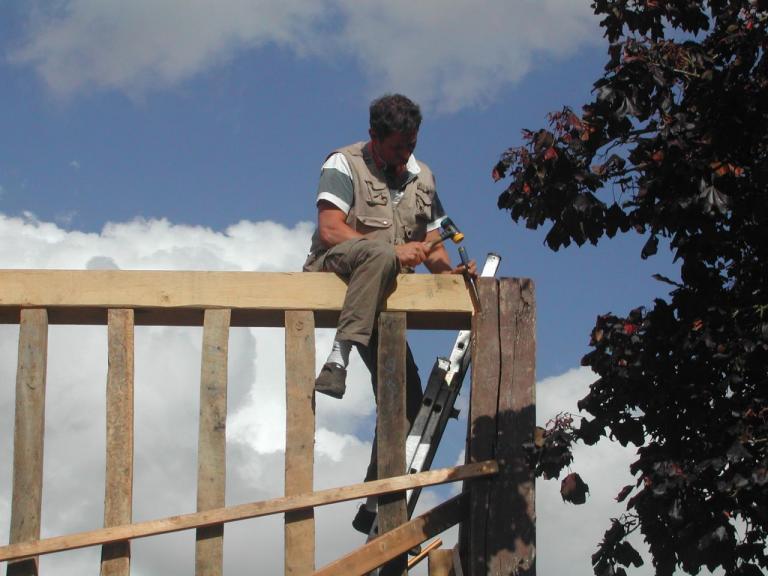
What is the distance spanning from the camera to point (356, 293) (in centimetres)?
688

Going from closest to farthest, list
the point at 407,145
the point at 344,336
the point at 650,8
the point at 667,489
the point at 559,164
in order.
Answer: the point at 667,489, the point at 559,164, the point at 650,8, the point at 344,336, the point at 407,145

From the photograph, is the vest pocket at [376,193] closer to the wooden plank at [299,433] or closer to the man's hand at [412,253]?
the man's hand at [412,253]

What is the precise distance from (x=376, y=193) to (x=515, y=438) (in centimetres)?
155

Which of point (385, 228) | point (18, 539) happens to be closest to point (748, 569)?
point (385, 228)

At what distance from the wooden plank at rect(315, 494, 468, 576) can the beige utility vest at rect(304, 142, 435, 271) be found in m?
1.45

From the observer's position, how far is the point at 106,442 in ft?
21.8

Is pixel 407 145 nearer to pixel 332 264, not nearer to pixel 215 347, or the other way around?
pixel 332 264

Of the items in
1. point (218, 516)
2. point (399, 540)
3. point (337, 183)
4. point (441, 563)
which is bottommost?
point (441, 563)

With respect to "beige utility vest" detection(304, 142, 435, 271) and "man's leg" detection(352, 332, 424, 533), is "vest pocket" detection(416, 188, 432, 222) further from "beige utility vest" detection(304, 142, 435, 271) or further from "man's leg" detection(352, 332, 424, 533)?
"man's leg" detection(352, 332, 424, 533)

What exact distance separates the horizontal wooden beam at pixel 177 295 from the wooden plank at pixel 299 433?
14 cm

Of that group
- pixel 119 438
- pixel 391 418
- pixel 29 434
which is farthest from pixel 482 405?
pixel 29 434

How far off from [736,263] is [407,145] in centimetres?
224

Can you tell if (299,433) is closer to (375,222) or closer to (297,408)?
(297,408)

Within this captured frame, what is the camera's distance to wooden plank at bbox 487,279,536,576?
683 cm
